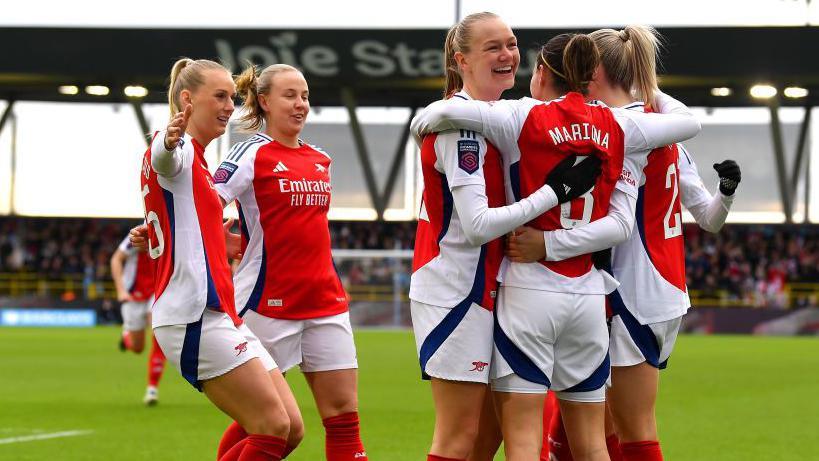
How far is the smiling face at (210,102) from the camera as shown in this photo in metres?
5.06

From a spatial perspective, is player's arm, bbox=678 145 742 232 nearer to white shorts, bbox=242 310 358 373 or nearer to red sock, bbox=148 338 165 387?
white shorts, bbox=242 310 358 373

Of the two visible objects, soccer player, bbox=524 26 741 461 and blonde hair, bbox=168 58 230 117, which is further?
blonde hair, bbox=168 58 230 117

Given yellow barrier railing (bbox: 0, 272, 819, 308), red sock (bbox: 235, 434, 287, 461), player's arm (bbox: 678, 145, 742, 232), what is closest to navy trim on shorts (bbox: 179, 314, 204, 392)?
red sock (bbox: 235, 434, 287, 461)

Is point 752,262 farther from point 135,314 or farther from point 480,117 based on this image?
point 480,117

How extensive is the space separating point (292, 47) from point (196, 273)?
82.0 feet

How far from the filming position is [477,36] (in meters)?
4.22

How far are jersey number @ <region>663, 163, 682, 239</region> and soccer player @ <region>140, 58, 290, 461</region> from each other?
171 centimetres

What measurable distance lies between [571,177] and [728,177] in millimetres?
1198

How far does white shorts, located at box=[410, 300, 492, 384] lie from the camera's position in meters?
4.09

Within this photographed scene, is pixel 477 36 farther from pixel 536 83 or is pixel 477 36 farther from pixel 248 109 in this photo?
pixel 248 109

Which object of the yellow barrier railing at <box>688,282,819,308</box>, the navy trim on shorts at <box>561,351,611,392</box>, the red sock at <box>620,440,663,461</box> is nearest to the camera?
the navy trim on shorts at <box>561,351,611,392</box>

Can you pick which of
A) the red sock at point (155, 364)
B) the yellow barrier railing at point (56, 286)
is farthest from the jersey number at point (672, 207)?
the yellow barrier railing at point (56, 286)

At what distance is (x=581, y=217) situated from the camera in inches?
162

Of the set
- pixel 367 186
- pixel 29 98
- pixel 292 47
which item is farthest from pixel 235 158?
pixel 29 98
